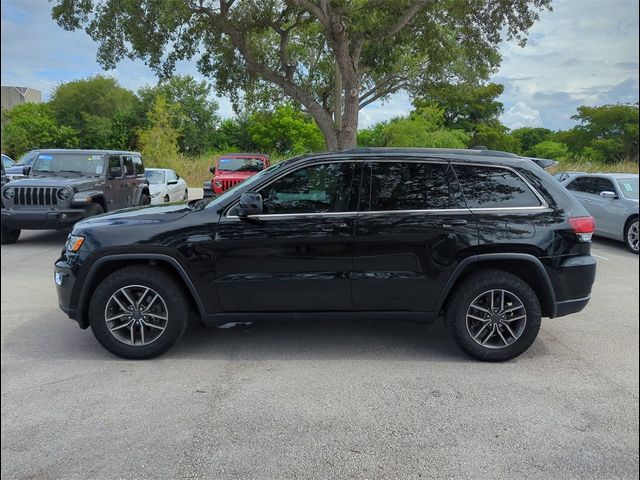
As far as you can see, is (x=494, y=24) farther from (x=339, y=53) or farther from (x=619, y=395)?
(x=619, y=395)

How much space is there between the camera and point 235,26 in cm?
1492

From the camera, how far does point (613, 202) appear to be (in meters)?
10.5

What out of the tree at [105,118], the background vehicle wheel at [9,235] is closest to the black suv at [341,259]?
the background vehicle wheel at [9,235]

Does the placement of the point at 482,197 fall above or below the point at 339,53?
below

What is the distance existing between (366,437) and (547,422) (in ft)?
3.98

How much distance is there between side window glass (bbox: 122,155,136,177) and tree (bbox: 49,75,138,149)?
22.0m

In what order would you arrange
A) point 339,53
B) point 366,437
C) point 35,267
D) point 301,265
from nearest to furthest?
point 366,437 → point 301,265 → point 35,267 → point 339,53

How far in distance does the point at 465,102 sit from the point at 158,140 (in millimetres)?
19487

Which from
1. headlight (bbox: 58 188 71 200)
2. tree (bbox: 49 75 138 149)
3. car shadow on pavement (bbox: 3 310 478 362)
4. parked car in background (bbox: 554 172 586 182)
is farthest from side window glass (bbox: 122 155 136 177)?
tree (bbox: 49 75 138 149)

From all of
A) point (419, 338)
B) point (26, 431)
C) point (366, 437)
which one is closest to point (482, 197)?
point (419, 338)

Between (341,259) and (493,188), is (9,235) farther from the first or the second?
(493,188)

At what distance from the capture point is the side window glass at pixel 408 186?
4.15m

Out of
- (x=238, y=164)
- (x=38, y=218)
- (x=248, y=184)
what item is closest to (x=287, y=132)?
(x=238, y=164)

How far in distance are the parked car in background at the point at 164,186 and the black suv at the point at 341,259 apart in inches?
421
